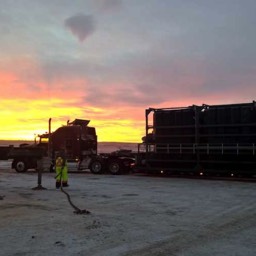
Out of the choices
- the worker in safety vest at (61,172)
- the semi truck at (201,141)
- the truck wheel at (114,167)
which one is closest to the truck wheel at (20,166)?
the truck wheel at (114,167)

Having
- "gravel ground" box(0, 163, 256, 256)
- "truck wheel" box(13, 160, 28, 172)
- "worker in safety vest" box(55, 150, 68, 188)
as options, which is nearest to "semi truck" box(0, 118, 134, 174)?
"truck wheel" box(13, 160, 28, 172)

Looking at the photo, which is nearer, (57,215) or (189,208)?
(57,215)

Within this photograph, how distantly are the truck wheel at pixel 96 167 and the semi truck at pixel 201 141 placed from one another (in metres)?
2.80

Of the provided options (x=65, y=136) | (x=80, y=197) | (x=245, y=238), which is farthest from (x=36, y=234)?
(x=65, y=136)

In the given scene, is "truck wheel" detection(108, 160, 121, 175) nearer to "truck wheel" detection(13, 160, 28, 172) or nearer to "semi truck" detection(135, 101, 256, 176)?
"semi truck" detection(135, 101, 256, 176)

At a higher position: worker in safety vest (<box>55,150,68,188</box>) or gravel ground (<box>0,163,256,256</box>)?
worker in safety vest (<box>55,150,68,188</box>)

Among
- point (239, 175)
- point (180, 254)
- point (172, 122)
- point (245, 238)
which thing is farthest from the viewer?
point (172, 122)

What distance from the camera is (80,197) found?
49.2ft

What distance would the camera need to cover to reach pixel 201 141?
77.3ft

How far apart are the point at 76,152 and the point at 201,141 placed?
28.8 ft

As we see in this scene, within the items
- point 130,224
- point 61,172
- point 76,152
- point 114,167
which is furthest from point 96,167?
point 130,224

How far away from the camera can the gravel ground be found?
25.2 feet

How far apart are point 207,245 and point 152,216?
10.4ft

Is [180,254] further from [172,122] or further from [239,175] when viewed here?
[172,122]
